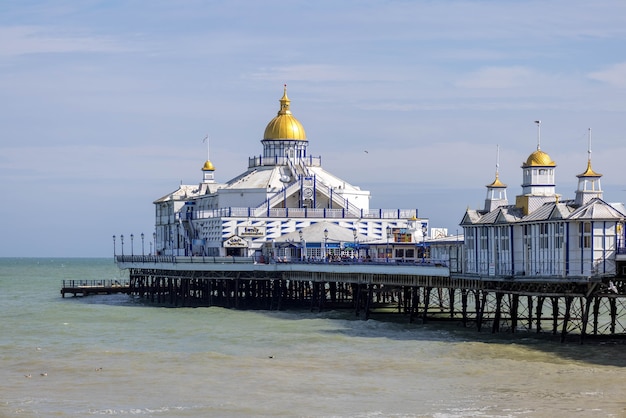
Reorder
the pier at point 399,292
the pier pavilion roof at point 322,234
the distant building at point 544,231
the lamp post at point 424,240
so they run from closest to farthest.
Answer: the distant building at point 544,231 < the pier at point 399,292 < the lamp post at point 424,240 < the pier pavilion roof at point 322,234

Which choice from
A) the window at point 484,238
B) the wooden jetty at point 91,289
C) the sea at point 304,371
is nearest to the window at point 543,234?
the sea at point 304,371

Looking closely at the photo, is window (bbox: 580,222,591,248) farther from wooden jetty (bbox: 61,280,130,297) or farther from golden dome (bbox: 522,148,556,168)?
wooden jetty (bbox: 61,280,130,297)

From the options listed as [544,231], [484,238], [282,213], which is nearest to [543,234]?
[544,231]

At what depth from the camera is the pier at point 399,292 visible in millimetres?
48500

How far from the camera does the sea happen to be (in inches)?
1326

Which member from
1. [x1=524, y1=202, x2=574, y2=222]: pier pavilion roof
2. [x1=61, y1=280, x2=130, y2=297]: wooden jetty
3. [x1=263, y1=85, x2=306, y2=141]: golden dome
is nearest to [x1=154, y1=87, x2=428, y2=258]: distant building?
[x1=263, y1=85, x2=306, y2=141]: golden dome

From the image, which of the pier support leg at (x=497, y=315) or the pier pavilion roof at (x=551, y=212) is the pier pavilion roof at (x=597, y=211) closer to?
the pier pavilion roof at (x=551, y=212)

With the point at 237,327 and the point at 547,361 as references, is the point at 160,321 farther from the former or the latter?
the point at 547,361

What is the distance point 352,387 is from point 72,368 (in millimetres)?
10891

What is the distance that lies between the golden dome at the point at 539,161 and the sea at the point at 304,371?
7.10 metres

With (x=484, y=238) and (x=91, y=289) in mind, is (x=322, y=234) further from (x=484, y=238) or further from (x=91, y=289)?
(x=484, y=238)

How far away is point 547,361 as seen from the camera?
137 feet

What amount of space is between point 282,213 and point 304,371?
137 feet

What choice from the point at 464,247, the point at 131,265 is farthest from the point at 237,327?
the point at 131,265
